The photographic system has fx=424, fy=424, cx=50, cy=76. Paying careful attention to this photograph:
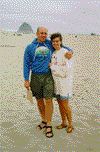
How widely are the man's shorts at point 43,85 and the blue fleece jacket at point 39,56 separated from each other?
99 millimetres

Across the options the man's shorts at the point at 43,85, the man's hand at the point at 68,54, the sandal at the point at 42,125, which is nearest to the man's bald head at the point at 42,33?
the man's hand at the point at 68,54

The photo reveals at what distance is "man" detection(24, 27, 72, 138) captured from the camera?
7.89 meters

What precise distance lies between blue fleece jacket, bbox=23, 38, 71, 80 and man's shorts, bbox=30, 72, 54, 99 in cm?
10

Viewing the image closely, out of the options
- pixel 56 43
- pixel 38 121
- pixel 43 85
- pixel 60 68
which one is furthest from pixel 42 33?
pixel 38 121

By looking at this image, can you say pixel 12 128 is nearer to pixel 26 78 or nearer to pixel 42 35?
pixel 26 78

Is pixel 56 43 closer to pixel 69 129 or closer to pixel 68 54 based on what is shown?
pixel 68 54

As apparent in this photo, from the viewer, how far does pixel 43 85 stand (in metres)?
8.06

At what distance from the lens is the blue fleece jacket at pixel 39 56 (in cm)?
789

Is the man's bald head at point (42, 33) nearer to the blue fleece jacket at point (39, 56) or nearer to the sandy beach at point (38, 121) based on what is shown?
the blue fleece jacket at point (39, 56)

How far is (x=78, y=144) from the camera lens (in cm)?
741

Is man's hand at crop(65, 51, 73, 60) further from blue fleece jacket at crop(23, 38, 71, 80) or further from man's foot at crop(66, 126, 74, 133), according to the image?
man's foot at crop(66, 126, 74, 133)

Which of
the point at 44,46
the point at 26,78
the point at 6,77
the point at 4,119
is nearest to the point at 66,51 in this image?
the point at 44,46

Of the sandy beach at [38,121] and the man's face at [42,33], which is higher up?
the man's face at [42,33]

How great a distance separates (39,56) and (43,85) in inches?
22.6
